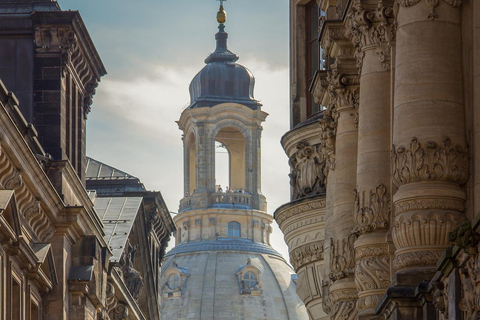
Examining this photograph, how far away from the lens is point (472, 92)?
2238 centimetres

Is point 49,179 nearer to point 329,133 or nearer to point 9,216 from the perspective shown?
point 9,216

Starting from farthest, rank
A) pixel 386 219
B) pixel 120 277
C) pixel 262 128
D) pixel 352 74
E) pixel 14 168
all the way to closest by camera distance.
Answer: pixel 262 128
pixel 120 277
pixel 14 168
pixel 352 74
pixel 386 219

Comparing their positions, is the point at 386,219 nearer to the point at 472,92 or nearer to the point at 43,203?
the point at 472,92

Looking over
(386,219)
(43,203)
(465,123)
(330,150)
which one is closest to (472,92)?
(465,123)

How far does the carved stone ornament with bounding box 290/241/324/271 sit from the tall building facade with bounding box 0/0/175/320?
18.8ft

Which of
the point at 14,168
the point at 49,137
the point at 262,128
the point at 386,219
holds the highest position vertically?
the point at 262,128

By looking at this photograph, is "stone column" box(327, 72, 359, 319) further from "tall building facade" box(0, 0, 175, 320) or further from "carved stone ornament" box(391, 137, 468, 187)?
"tall building facade" box(0, 0, 175, 320)

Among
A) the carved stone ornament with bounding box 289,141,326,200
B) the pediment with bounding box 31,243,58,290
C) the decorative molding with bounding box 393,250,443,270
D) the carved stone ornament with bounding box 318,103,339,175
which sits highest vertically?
the carved stone ornament with bounding box 289,141,326,200

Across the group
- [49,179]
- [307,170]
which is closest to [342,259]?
[307,170]

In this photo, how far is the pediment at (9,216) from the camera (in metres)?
36.2

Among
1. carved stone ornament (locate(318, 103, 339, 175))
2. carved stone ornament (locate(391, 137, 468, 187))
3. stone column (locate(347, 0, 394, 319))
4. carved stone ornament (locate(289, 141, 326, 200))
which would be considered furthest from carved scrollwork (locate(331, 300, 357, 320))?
carved stone ornament (locate(289, 141, 326, 200))

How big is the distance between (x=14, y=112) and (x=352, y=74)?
532 inches

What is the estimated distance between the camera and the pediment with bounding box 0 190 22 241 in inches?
1425

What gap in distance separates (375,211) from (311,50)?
15213mm
